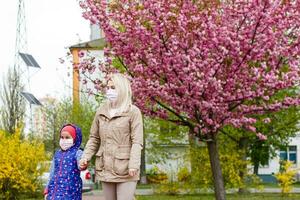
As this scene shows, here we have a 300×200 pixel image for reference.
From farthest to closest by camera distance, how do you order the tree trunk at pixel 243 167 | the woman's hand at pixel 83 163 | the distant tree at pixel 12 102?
the distant tree at pixel 12 102 → the tree trunk at pixel 243 167 → the woman's hand at pixel 83 163

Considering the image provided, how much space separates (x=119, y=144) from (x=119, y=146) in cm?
2

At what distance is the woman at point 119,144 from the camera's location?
22.1ft

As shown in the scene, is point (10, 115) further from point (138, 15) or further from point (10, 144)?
point (138, 15)

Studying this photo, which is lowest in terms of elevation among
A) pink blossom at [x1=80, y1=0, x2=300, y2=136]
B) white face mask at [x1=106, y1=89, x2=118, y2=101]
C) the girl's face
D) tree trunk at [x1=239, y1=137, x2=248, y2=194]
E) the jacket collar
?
tree trunk at [x1=239, y1=137, x2=248, y2=194]

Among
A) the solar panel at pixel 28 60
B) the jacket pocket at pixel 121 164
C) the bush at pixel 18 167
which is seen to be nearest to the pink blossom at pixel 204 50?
the bush at pixel 18 167

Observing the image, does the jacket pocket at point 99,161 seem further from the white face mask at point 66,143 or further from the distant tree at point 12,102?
the distant tree at point 12,102

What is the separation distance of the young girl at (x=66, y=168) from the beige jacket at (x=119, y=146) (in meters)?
0.99

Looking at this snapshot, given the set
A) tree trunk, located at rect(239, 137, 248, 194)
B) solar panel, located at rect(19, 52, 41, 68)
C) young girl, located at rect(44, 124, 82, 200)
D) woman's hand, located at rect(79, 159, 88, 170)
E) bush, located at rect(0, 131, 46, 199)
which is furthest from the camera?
solar panel, located at rect(19, 52, 41, 68)

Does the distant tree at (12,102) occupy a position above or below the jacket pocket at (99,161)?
above

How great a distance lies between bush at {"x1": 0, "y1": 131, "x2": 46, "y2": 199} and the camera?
1616cm

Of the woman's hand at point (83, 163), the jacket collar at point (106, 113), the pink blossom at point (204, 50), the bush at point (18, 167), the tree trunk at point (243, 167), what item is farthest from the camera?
the tree trunk at point (243, 167)

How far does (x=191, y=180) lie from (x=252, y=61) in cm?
1053

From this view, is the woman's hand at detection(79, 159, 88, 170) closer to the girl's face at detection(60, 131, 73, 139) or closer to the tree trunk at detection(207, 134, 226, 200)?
the girl's face at detection(60, 131, 73, 139)

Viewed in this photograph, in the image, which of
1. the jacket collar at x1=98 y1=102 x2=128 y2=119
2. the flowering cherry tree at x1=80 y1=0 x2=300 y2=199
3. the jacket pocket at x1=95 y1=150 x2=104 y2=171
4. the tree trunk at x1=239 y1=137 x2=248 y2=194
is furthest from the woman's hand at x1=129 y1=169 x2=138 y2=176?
the tree trunk at x1=239 y1=137 x2=248 y2=194
